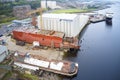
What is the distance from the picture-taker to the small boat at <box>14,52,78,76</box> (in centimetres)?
1913

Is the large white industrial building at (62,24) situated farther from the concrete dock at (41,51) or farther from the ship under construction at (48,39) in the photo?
the concrete dock at (41,51)

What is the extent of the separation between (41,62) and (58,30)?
469 inches

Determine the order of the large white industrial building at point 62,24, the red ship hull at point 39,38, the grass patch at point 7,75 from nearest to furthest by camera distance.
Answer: the grass patch at point 7,75 → the red ship hull at point 39,38 → the large white industrial building at point 62,24

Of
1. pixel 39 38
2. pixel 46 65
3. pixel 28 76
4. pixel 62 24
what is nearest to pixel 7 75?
pixel 28 76

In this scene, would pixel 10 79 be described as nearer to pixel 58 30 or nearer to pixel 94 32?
pixel 58 30

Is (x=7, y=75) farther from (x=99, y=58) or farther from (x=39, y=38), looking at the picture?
(x=99, y=58)

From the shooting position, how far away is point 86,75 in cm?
1952

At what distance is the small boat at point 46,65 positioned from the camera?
19133 millimetres

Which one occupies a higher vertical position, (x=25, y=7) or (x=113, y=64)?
(x=25, y=7)

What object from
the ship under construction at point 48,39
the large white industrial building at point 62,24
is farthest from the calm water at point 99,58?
the large white industrial building at point 62,24

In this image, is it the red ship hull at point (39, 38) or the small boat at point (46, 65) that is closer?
the small boat at point (46, 65)

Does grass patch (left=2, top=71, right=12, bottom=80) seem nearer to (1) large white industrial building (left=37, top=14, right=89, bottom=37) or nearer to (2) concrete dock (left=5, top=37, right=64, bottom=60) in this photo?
(2) concrete dock (left=5, top=37, right=64, bottom=60)

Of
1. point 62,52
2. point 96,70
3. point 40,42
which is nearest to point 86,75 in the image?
point 96,70

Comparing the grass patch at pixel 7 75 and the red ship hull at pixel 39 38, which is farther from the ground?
the red ship hull at pixel 39 38
